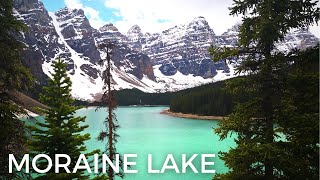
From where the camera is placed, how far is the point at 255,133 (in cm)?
923

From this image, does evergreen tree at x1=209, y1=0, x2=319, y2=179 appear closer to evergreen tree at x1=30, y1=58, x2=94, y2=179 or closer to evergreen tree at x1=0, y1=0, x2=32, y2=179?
evergreen tree at x1=30, y1=58, x2=94, y2=179

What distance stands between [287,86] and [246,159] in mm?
2152

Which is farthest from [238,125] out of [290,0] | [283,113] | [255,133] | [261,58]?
[290,0]

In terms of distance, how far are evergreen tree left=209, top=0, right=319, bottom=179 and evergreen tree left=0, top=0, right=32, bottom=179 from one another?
5878 millimetres

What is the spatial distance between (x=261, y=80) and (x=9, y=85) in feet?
24.1

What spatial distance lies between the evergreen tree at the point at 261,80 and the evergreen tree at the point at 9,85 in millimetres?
5878

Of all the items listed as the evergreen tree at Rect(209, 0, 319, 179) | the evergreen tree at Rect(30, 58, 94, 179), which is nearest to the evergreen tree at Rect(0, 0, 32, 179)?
the evergreen tree at Rect(30, 58, 94, 179)

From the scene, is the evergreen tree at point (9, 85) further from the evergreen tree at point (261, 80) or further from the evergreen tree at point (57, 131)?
the evergreen tree at point (261, 80)

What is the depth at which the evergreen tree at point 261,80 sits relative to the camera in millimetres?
8844

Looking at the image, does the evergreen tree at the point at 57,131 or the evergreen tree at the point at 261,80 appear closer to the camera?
the evergreen tree at the point at 261,80

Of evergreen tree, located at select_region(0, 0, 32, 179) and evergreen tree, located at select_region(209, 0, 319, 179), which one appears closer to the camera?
evergreen tree, located at select_region(209, 0, 319, 179)

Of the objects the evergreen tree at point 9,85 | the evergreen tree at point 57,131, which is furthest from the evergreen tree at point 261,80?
the evergreen tree at point 9,85

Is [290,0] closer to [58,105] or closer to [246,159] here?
[246,159]

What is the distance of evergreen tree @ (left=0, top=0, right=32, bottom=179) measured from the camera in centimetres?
1045
